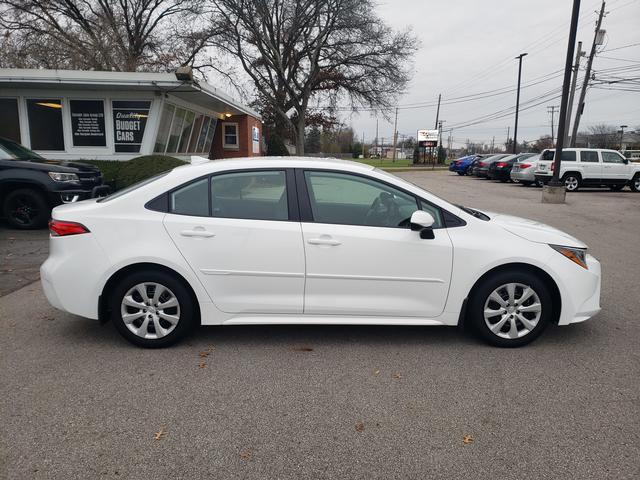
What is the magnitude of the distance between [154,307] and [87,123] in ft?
40.6

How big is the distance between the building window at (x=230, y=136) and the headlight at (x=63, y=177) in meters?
15.0

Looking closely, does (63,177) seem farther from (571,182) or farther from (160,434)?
(571,182)

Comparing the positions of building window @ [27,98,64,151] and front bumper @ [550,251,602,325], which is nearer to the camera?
front bumper @ [550,251,602,325]

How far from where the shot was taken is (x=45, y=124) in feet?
45.8

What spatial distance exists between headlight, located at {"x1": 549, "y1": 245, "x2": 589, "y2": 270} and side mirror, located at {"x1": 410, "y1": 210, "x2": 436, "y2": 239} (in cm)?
109

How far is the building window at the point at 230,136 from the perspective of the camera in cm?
2373

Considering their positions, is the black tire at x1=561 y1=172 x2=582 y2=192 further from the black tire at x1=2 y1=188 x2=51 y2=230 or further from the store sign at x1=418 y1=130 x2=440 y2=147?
the store sign at x1=418 y1=130 x2=440 y2=147

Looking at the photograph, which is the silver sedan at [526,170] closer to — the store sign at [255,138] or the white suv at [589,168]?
the white suv at [589,168]

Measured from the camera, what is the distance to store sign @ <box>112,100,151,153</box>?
46.8ft

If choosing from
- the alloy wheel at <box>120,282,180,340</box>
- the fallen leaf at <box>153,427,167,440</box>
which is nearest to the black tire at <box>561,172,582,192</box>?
the alloy wheel at <box>120,282,180,340</box>

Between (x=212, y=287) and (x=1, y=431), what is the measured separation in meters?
1.67

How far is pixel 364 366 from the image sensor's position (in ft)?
12.1

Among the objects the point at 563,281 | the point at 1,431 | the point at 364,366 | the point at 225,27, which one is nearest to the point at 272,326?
the point at 364,366

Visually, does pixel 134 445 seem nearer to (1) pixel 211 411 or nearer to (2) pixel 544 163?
(1) pixel 211 411
